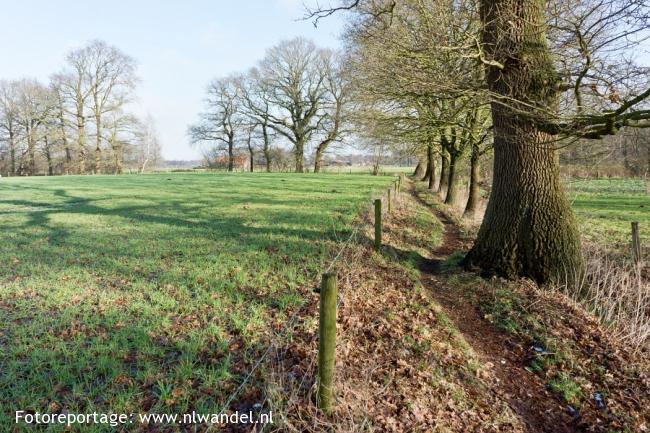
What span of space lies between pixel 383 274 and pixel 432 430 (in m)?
3.90

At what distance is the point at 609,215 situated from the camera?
17578 millimetres

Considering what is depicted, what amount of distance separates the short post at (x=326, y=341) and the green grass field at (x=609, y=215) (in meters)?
8.70

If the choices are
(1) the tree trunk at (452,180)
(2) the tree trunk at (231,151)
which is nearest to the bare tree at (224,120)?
(2) the tree trunk at (231,151)

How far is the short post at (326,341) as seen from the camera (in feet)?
9.83

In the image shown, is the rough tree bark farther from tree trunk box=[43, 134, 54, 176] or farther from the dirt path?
the dirt path

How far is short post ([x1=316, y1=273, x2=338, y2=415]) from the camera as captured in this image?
9.83ft

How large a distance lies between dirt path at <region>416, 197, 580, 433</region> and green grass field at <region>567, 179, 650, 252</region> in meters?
5.01

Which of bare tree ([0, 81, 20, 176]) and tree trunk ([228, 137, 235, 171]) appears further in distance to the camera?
tree trunk ([228, 137, 235, 171])

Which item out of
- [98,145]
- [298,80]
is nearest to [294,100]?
[298,80]

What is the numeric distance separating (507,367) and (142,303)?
17.4 ft

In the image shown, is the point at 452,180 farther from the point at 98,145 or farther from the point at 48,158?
the point at 48,158

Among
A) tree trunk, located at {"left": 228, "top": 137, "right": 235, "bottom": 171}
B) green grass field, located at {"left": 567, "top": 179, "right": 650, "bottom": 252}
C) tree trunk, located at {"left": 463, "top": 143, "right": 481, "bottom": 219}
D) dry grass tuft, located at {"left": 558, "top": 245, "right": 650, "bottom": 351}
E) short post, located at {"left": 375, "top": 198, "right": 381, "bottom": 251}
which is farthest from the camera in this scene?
tree trunk, located at {"left": 228, "top": 137, "right": 235, "bottom": 171}

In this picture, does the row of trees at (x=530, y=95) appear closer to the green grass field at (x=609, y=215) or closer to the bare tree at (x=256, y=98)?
the green grass field at (x=609, y=215)

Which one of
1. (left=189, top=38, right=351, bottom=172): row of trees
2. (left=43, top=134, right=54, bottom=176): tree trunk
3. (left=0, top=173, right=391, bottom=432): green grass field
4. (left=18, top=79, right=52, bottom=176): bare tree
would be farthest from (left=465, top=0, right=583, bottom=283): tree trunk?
(left=43, top=134, right=54, bottom=176): tree trunk
